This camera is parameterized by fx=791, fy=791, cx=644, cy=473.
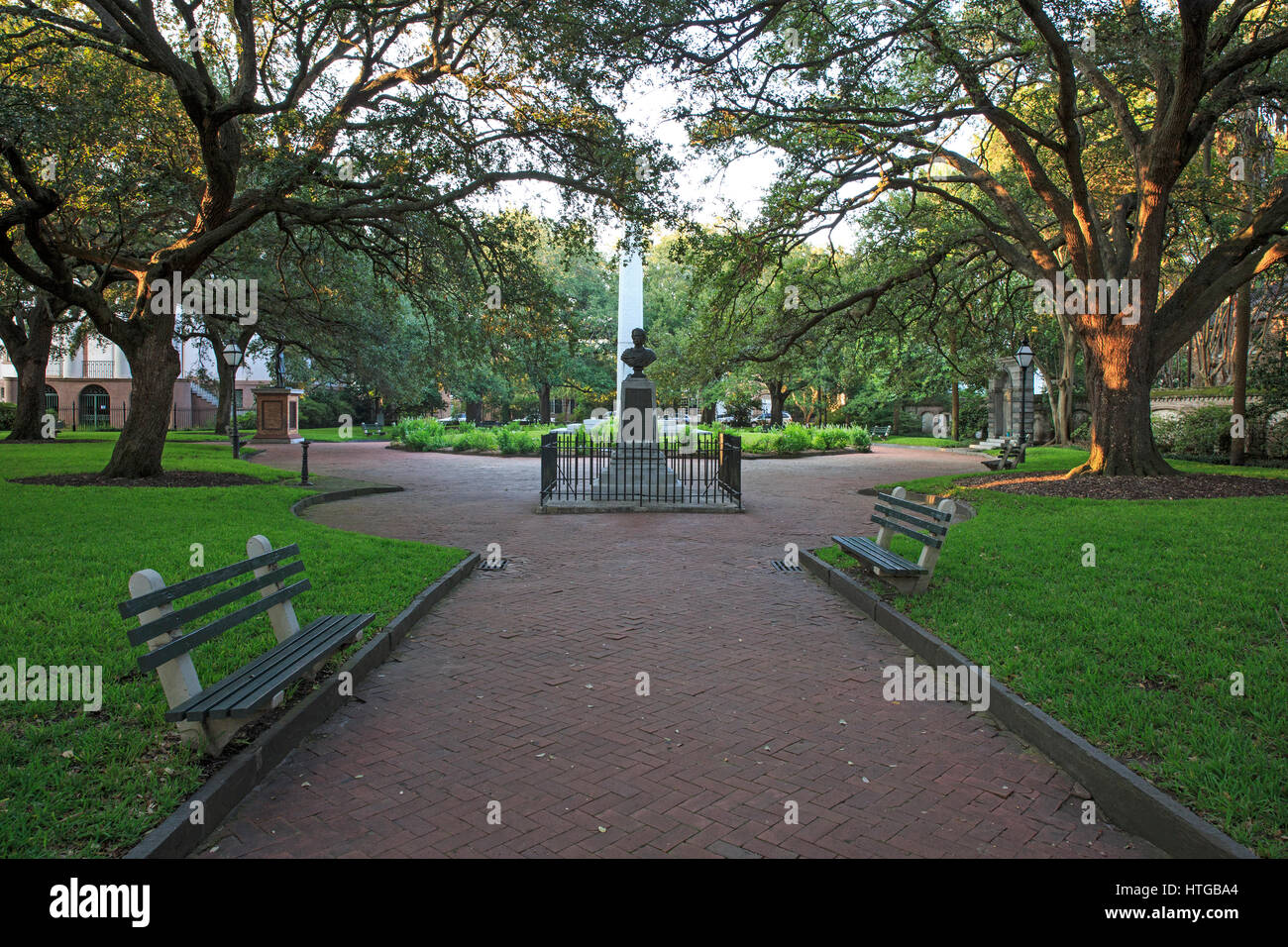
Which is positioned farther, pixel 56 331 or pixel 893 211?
pixel 56 331

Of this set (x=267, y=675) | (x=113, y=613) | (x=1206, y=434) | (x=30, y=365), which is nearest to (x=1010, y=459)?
(x=1206, y=434)

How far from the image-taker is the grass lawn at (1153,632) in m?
3.59

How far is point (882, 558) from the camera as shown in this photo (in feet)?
24.2

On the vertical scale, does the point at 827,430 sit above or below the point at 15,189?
below

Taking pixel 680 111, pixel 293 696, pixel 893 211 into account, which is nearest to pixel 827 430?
pixel 893 211

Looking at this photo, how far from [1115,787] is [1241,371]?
60.3 feet

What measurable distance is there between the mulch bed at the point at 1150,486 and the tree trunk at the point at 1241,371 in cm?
484

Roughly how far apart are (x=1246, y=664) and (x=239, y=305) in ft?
82.3

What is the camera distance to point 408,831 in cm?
333

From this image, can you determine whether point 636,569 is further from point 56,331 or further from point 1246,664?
point 56,331

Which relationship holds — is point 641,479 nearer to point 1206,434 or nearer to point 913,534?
point 913,534

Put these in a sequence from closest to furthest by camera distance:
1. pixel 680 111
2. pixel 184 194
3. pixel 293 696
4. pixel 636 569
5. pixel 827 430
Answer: pixel 293 696
pixel 636 569
pixel 680 111
pixel 184 194
pixel 827 430
